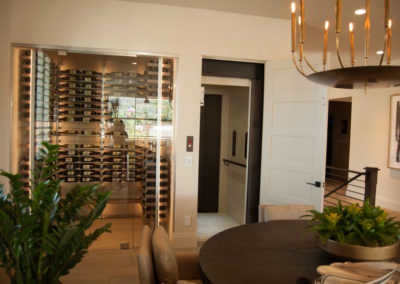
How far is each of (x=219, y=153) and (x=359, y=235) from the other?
4.15 metres

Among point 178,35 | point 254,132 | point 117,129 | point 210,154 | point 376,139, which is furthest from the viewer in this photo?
point 376,139

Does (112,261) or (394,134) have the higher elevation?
(394,134)

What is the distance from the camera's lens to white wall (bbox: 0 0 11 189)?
11.1 ft

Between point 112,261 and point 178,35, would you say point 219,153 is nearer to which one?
point 178,35

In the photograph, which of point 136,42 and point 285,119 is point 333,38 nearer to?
point 285,119

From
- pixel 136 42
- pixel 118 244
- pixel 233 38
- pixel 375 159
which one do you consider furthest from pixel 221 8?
pixel 375 159

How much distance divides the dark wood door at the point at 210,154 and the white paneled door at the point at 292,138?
1694 mm

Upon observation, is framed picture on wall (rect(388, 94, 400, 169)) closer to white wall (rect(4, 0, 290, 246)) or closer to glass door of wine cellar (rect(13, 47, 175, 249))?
white wall (rect(4, 0, 290, 246))

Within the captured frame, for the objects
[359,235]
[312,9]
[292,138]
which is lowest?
[359,235]

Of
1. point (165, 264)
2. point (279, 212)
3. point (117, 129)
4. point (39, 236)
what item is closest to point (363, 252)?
point (165, 264)

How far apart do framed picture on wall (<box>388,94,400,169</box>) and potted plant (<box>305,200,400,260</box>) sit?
538 cm

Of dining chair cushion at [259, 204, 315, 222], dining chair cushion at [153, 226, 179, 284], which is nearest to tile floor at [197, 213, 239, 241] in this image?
dining chair cushion at [259, 204, 315, 222]

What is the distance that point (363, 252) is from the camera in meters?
1.70

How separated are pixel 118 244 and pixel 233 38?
9.57 ft
